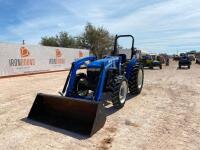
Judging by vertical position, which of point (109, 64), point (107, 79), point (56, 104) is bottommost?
point (56, 104)

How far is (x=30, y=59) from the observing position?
1966cm

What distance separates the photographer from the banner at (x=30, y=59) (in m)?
17.1

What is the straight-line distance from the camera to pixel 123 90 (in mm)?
6973

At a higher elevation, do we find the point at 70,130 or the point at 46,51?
the point at 46,51

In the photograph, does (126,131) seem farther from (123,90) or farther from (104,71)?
(123,90)

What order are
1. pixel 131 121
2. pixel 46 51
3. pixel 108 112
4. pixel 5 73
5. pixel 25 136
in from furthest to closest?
pixel 46 51, pixel 5 73, pixel 108 112, pixel 131 121, pixel 25 136

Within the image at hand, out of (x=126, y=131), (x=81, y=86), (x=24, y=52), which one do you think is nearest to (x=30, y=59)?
(x=24, y=52)

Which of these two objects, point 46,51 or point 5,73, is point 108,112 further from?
point 46,51

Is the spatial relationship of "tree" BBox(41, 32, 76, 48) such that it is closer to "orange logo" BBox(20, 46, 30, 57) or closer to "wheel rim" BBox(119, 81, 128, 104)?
"orange logo" BBox(20, 46, 30, 57)

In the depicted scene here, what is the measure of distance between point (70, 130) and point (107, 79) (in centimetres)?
216

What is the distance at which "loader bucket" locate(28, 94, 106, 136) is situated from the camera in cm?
486

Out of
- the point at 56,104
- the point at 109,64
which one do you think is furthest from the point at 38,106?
the point at 109,64

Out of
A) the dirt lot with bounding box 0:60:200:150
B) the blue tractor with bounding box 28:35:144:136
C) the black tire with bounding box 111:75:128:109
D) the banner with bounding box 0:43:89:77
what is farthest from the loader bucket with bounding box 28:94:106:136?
the banner with bounding box 0:43:89:77

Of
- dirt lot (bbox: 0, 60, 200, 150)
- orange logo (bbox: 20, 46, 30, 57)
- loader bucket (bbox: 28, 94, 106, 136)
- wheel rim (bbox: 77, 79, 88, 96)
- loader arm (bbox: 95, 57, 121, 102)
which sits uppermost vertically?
orange logo (bbox: 20, 46, 30, 57)
